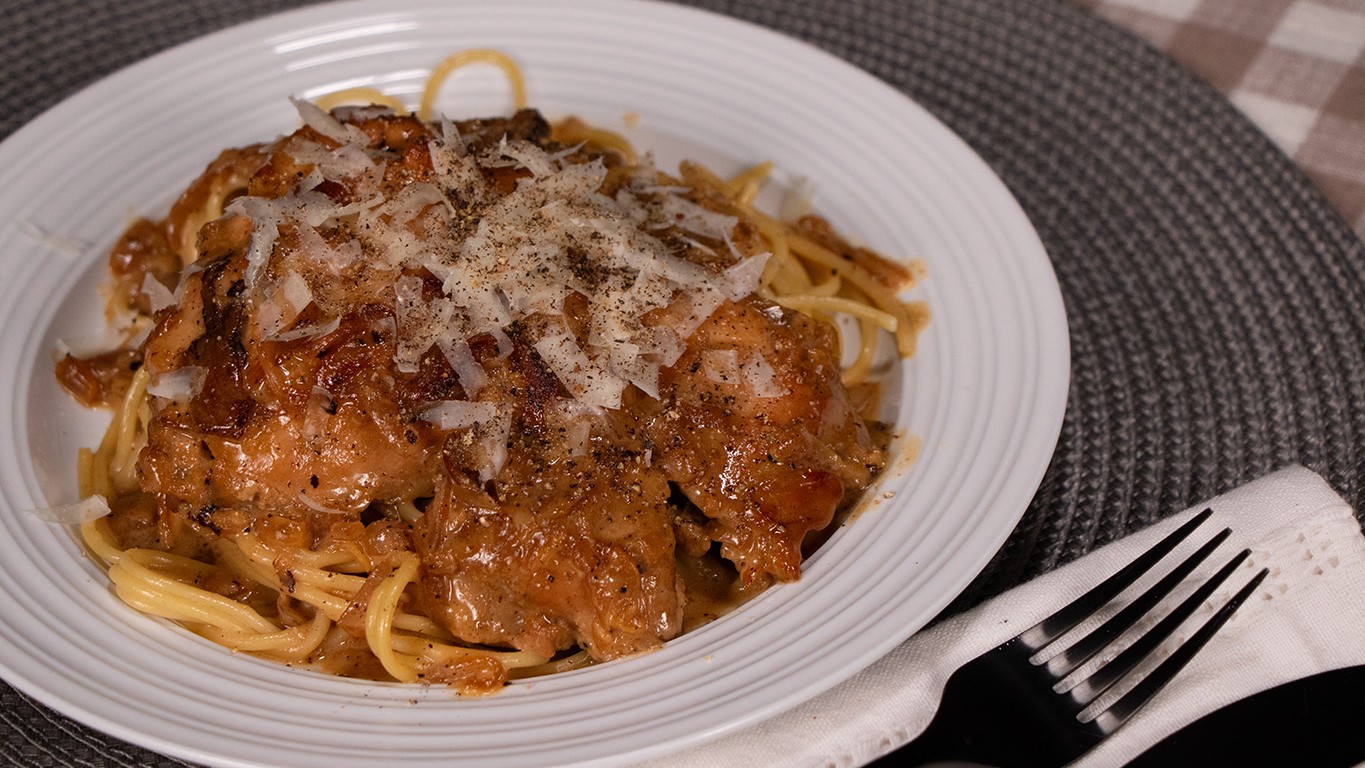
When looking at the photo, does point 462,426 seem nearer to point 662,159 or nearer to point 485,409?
point 485,409

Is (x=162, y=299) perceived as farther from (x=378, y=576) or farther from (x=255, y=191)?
(x=378, y=576)

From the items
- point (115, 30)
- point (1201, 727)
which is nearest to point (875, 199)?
point (1201, 727)

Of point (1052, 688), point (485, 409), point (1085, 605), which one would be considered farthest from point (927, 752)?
point (485, 409)

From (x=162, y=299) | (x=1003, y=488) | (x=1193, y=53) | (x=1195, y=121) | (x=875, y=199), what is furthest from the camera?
(x=1193, y=53)

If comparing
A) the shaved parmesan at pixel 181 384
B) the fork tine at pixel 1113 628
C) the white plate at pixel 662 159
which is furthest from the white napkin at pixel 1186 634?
the shaved parmesan at pixel 181 384

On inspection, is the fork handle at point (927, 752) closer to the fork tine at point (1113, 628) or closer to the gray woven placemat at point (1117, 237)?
the fork tine at point (1113, 628)
